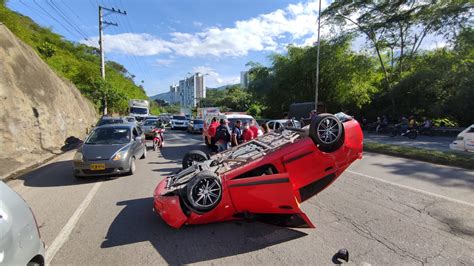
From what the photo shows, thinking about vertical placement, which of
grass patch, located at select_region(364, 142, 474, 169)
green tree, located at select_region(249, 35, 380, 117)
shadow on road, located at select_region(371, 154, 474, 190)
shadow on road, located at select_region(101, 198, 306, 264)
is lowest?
shadow on road, located at select_region(101, 198, 306, 264)

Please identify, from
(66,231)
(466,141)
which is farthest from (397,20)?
(66,231)

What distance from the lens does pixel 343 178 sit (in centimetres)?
820

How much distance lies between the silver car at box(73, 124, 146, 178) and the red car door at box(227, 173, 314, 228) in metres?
4.98

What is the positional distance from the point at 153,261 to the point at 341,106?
33.3 m

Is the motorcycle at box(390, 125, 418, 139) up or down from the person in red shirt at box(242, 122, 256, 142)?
down

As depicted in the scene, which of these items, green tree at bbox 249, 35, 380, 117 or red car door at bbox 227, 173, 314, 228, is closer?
red car door at bbox 227, 173, 314, 228

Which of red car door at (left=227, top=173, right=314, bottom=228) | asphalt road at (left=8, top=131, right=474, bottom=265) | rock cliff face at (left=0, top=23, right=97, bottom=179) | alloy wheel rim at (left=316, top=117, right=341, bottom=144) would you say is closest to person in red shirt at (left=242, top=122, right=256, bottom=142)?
asphalt road at (left=8, top=131, right=474, bottom=265)

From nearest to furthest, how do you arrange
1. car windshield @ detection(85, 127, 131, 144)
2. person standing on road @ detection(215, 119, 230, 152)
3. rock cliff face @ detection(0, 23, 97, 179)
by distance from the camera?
car windshield @ detection(85, 127, 131, 144), person standing on road @ detection(215, 119, 230, 152), rock cliff face @ detection(0, 23, 97, 179)

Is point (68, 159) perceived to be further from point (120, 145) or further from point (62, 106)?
point (62, 106)

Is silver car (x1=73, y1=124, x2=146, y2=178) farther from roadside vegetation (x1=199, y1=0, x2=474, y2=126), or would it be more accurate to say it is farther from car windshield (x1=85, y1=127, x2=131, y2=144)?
roadside vegetation (x1=199, y1=0, x2=474, y2=126)

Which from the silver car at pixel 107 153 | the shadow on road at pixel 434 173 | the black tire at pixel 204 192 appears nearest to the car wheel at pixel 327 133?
the black tire at pixel 204 192

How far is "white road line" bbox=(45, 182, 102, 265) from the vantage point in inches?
160

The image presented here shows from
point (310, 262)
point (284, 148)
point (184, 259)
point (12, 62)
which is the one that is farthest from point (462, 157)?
point (12, 62)

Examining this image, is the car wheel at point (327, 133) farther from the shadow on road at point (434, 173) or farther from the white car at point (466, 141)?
the white car at point (466, 141)
